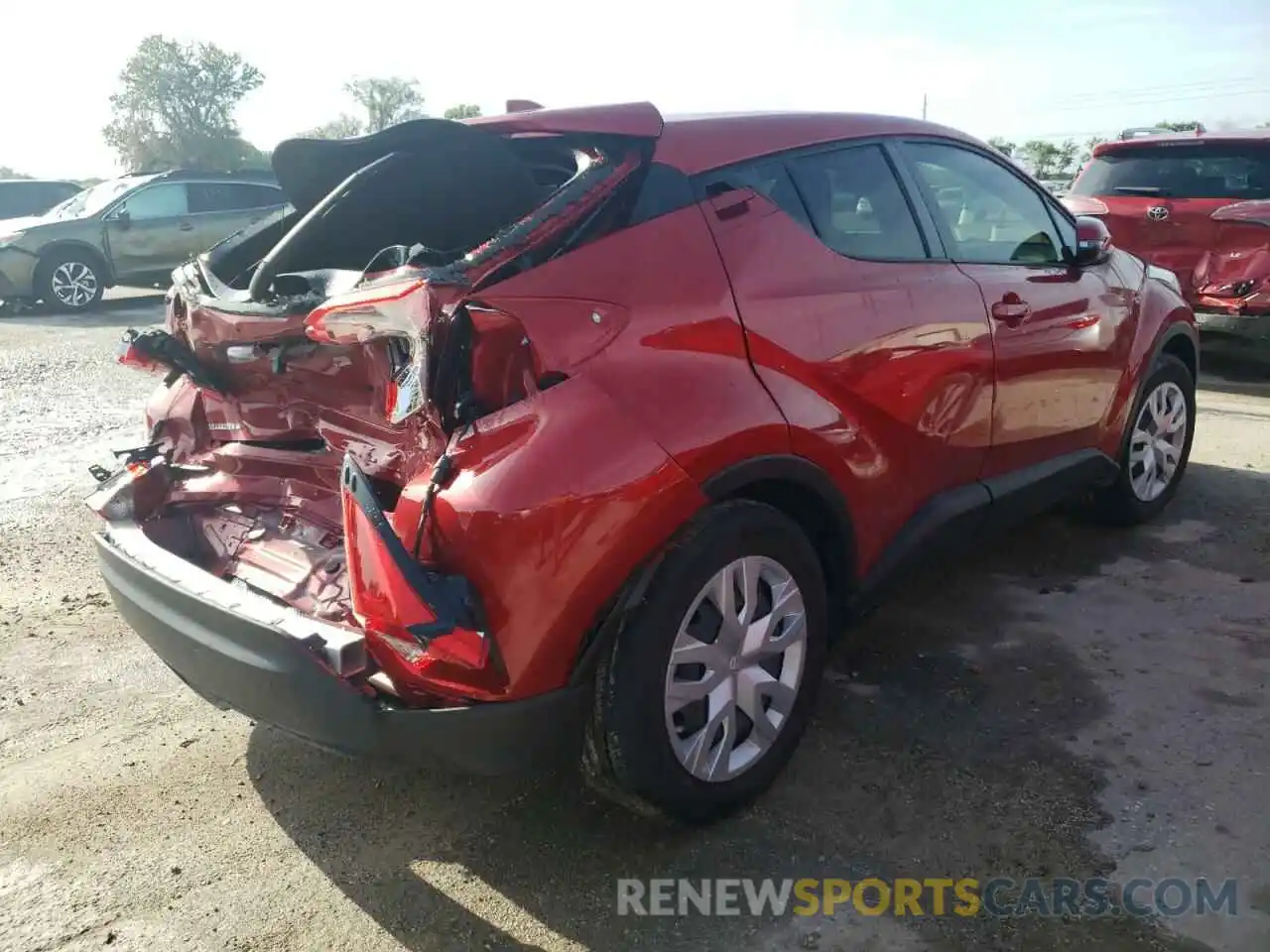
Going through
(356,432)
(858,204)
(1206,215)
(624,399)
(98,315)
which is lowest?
(98,315)

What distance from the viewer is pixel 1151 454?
4617 millimetres

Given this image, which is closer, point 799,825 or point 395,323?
point 395,323

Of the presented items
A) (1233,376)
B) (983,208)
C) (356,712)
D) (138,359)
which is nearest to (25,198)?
(138,359)

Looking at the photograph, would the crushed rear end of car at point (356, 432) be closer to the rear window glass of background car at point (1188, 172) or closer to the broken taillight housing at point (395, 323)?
the broken taillight housing at point (395, 323)

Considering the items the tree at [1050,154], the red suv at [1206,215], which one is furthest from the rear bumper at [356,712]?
the tree at [1050,154]

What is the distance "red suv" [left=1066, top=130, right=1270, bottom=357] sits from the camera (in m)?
7.11

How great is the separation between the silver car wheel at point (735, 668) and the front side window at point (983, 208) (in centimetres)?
142

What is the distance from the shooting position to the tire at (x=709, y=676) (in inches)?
90.7

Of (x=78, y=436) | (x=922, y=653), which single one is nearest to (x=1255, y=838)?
(x=922, y=653)

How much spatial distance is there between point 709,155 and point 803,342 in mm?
544

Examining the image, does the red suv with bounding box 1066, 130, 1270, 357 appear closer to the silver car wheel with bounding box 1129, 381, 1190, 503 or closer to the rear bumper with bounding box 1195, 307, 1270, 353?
the rear bumper with bounding box 1195, 307, 1270, 353

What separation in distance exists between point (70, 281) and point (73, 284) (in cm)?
5

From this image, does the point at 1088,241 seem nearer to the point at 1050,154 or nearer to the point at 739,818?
the point at 739,818

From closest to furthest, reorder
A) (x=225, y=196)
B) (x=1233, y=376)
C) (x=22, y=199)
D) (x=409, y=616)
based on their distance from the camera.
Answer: (x=409, y=616) → (x=1233, y=376) → (x=225, y=196) → (x=22, y=199)
